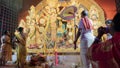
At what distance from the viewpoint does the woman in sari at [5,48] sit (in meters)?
8.08

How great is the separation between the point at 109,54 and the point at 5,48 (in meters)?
6.90

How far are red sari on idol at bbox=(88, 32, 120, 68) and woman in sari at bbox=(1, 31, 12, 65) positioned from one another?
6572mm

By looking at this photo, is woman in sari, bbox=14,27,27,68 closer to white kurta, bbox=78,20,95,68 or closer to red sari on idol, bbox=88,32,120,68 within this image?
white kurta, bbox=78,20,95,68

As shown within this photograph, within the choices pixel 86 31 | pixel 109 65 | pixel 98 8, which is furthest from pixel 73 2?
pixel 109 65

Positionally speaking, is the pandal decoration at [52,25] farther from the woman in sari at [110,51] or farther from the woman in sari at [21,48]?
the woman in sari at [110,51]

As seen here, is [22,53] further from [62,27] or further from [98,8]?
[98,8]

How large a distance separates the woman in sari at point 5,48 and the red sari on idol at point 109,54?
657cm

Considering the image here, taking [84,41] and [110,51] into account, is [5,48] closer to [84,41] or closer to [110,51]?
[84,41]

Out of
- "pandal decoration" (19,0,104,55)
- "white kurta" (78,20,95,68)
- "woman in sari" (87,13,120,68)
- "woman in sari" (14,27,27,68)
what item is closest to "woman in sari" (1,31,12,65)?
"woman in sari" (14,27,27,68)

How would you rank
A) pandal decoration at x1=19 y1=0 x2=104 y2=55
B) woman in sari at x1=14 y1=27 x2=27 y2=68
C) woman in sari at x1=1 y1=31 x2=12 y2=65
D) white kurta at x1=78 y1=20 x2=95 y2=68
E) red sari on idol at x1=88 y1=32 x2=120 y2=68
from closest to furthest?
red sari on idol at x1=88 y1=32 x2=120 y2=68 < white kurta at x1=78 y1=20 x2=95 y2=68 < woman in sari at x1=14 y1=27 x2=27 y2=68 < woman in sari at x1=1 y1=31 x2=12 y2=65 < pandal decoration at x1=19 y1=0 x2=104 y2=55

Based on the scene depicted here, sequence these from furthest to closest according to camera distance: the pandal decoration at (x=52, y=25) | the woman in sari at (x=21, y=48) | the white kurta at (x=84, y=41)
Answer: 1. the pandal decoration at (x=52, y=25)
2. the woman in sari at (x=21, y=48)
3. the white kurta at (x=84, y=41)

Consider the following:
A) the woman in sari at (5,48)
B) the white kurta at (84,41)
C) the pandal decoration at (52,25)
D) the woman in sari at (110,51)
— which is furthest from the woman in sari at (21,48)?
the woman in sari at (110,51)

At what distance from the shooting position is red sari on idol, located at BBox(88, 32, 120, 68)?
164 cm

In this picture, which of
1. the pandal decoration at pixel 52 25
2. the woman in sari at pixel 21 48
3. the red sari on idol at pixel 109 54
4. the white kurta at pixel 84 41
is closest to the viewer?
the red sari on idol at pixel 109 54
